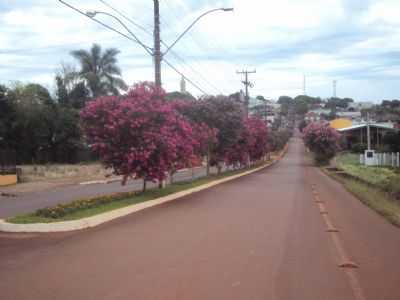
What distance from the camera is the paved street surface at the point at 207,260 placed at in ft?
24.1

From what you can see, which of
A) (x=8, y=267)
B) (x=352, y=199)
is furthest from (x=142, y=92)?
(x=8, y=267)

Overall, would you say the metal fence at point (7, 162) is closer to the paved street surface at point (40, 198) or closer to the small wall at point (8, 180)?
the small wall at point (8, 180)

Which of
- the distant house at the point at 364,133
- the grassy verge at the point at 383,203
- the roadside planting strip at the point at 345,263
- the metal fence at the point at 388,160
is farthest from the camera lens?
the distant house at the point at 364,133

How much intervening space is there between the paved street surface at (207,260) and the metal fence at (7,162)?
2544cm

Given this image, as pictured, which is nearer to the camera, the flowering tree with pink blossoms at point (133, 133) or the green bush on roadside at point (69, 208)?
the green bush on roadside at point (69, 208)

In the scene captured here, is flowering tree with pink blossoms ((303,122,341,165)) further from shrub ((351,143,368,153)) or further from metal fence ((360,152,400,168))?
shrub ((351,143,368,153))

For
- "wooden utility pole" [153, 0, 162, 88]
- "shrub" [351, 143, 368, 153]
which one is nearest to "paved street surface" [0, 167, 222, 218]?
"wooden utility pole" [153, 0, 162, 88]

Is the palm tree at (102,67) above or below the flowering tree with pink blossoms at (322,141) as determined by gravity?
above

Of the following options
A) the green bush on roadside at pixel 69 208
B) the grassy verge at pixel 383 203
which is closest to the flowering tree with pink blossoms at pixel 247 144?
the grassy verge at pixel 383 203

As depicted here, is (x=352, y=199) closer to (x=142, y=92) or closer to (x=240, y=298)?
(x=142, y=92)

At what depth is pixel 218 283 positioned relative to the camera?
7.69 metres

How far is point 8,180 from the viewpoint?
37344mm

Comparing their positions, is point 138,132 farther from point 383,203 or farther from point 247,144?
point 247,144

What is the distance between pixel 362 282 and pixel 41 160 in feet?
189
